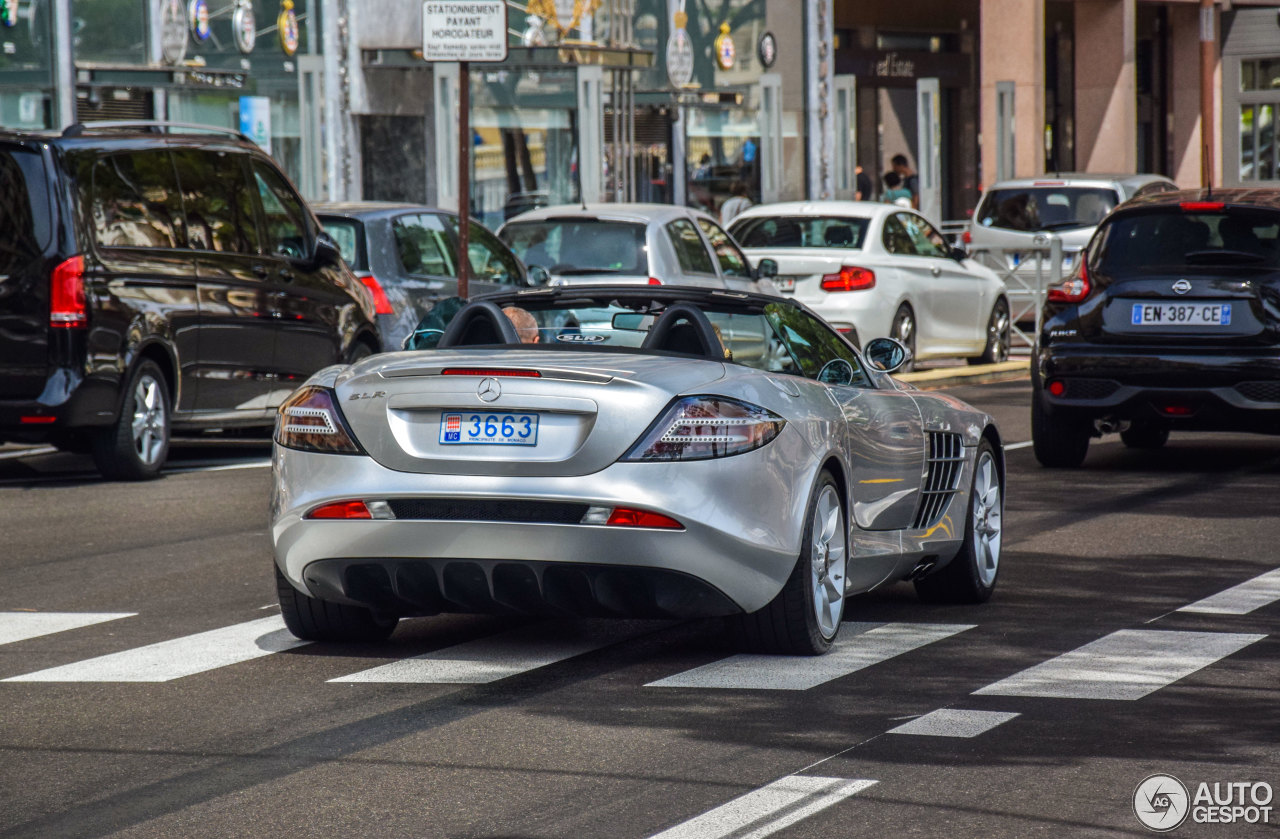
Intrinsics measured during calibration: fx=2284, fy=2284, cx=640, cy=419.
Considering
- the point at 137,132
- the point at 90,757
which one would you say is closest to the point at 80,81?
the point at 137,132

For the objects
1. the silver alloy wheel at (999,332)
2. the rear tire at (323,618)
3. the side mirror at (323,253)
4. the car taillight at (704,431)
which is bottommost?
the rear tire at (323,618)

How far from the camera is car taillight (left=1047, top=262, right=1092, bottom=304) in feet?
43.4

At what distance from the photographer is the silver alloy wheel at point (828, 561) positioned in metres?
7.38

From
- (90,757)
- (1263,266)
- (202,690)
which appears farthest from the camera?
(1263,266)

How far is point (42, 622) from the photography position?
8266 millimetres

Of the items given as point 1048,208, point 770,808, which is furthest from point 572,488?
point 1048,208

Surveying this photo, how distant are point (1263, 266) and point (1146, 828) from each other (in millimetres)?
8169

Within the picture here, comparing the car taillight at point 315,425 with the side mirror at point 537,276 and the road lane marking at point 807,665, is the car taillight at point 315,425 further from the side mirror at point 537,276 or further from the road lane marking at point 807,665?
the side mirror at point 537,276

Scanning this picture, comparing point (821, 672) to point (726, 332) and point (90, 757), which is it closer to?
point (726, 332)

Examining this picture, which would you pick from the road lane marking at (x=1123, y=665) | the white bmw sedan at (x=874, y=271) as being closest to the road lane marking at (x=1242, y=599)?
the road lane marking at (x=1123, y=665)

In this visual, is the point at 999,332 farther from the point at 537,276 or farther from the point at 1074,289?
the point at 1074,289

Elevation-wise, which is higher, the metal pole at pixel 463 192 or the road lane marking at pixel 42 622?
the metal pole at pixel 463 192

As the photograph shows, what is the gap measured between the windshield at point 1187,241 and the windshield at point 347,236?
18.0 ft

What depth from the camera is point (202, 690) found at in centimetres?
691
